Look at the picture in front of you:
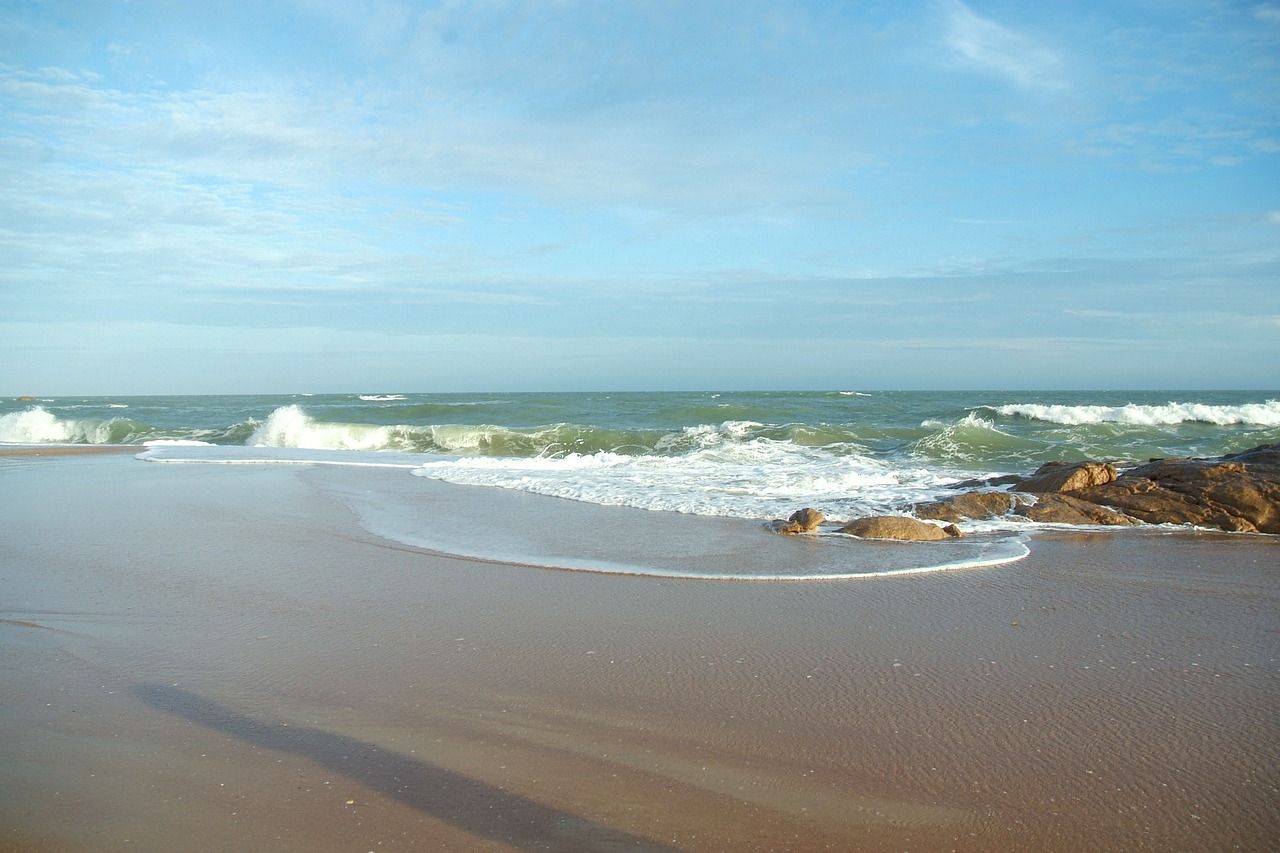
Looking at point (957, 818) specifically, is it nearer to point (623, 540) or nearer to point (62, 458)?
point (623, 540)

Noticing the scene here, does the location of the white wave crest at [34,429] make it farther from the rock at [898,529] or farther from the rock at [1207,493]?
the rock at [1207,493]

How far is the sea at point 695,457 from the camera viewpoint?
7.57 m

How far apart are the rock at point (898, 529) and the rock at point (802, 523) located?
0.31 m

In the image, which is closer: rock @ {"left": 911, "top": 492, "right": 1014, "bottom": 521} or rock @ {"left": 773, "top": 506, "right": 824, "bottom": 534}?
rock @ {"left": 773, "top": 506, "right": 824, "bottom": 534}

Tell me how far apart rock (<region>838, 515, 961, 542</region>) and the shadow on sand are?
19.1 ft

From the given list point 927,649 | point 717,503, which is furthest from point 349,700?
point 717,503

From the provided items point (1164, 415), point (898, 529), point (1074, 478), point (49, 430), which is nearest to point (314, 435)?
point (49, 430)

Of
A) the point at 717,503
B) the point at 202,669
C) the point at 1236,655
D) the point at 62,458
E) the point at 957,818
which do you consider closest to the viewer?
the point at 957,818

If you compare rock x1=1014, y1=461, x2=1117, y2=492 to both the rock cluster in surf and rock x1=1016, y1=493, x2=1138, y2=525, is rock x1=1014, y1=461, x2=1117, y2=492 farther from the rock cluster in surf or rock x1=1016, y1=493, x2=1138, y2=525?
rock x1=1016, y1=493, x2=1138, y2=525

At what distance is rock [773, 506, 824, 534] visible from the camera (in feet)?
28.0

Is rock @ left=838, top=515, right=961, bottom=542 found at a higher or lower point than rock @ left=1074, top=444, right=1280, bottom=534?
lower

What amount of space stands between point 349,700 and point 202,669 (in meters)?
0.96

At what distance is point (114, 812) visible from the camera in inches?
112

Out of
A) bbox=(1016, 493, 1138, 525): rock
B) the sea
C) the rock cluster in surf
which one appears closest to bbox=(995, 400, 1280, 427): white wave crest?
the sea
